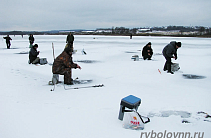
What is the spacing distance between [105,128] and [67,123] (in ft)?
2.42

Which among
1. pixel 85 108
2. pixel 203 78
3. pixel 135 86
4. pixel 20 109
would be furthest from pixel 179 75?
pixel 20 109

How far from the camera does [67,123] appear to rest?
3301mm

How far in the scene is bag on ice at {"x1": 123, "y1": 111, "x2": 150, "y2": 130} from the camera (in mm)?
3041

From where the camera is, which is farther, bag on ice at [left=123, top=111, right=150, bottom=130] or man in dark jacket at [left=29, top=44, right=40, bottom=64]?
man in dark jacket at [left=29, top=44, right=40, bottom=64]

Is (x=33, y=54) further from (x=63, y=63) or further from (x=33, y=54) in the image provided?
(x=63, y=63)

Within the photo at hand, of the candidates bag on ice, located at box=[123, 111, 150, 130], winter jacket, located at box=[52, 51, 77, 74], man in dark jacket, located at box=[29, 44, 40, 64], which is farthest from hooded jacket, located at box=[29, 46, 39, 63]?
bag on ice, located at box=[123, 111, 150, 130]

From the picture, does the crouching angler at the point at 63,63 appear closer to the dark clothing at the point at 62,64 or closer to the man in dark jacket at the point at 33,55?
the dark clothing at the point at 62,64

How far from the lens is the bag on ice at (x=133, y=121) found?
3.04m

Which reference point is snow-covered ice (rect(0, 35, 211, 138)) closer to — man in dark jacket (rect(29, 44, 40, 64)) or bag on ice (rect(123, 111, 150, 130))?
bag on ice (rect(123, 111, 150, 130))

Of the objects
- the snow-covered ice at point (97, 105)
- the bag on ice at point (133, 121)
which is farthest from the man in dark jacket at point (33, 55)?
the bag on ice at point (133, 121)

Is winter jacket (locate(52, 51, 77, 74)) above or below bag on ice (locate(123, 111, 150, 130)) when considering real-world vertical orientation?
above

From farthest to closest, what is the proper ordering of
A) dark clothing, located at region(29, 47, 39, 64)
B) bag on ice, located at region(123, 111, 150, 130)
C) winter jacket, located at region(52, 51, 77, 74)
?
dark clothing, located at region(29, 47, 39, 64)
winter jacket, located at region(52, 51, 77, 74)
bag on ice, located at region(123, 111, 150, 130)

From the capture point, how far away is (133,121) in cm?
308

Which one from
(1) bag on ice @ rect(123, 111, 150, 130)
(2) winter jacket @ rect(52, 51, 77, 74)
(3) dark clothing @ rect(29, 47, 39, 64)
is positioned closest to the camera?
(1) bag on ice @ rect(123, 111, 150, 130)
